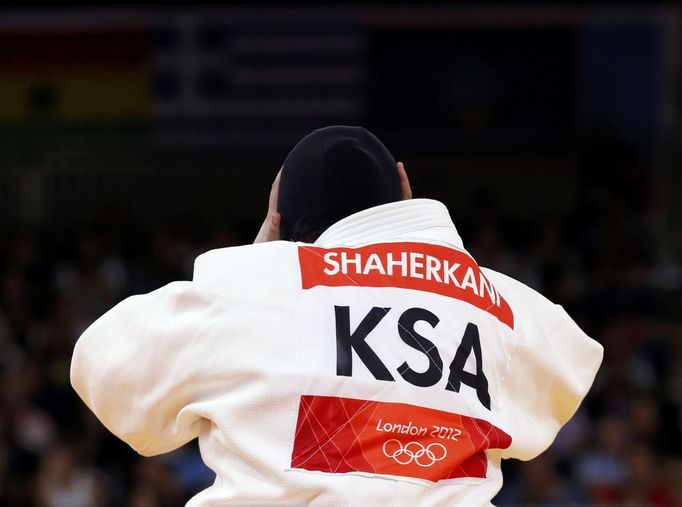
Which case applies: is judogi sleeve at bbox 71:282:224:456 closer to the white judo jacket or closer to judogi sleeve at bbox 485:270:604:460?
the white judo jacket

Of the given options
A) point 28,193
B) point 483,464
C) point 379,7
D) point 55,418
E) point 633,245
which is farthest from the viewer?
point 28,193

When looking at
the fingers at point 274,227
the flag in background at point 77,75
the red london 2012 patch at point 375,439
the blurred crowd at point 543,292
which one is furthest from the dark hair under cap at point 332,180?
the flag in background at point 77,75

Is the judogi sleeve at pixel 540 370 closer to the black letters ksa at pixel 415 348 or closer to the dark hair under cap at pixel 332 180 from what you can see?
the black letters ksa at pixel 415 348

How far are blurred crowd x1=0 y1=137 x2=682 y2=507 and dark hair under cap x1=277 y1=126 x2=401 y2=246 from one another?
17.6 feet

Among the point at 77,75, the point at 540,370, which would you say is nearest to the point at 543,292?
the point at 77,75

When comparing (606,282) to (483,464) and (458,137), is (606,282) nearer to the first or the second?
(458,137)

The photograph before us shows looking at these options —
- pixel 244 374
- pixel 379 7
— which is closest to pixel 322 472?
pixel 244 374

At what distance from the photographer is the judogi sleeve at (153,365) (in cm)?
226

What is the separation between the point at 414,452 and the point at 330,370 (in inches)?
8.1

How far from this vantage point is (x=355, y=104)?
11766mm

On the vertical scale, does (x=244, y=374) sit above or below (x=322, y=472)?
above

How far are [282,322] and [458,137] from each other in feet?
31.8

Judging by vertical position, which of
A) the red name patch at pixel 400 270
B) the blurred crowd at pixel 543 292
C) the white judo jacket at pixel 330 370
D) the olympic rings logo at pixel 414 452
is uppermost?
the red name patch at pixel 400 270

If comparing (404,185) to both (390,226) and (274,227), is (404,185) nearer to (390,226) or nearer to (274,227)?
(390,226)
